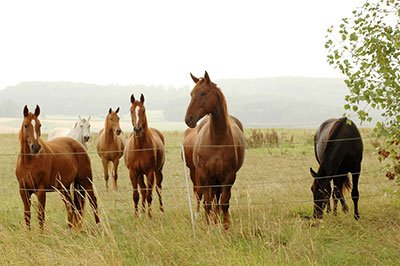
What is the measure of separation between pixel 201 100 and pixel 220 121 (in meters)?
0.51

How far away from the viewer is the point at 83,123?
13.6m

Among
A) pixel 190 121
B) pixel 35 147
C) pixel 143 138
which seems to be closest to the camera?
pixel 35 147

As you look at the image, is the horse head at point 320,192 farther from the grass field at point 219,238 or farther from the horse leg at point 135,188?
the horse leg at point 135,188

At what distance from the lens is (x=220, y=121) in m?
7.18

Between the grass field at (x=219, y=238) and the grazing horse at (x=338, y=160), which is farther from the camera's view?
the grazing horse at (x=338, y=160)

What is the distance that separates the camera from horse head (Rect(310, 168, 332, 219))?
24.5 feet

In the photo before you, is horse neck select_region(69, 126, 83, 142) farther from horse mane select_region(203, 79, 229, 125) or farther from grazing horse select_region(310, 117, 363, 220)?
grazing horse select_region(310, 117, 363, 220)

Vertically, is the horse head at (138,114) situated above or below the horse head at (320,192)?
above

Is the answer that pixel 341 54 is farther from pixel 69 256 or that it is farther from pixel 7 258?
pixel 7 258

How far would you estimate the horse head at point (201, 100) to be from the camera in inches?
268

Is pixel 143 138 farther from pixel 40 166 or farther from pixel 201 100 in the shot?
pixel 40 166

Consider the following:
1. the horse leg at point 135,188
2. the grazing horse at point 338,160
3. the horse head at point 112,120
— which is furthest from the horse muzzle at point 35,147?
the horse head at point 112,120

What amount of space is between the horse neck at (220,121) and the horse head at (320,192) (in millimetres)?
1565

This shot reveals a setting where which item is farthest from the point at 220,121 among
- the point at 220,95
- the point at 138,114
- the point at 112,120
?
the point at 112,120
